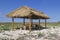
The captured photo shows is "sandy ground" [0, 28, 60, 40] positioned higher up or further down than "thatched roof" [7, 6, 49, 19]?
further down

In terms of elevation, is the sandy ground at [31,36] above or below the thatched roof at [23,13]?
below

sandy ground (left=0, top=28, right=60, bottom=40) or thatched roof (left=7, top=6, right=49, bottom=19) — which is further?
thatched roof (left=7, top=6, right=49, bottom=19)

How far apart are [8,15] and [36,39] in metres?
9.04

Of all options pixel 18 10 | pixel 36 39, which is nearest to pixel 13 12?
pixel 18 10

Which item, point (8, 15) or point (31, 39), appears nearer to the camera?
point (31, 39)

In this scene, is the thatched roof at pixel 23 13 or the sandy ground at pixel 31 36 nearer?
the sandy ground at pixel 31 36

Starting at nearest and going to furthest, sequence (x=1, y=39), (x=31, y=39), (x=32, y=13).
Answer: (x=1, y=39) < (x=31, y=39) < (x=32, y=13)

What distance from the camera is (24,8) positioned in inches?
888

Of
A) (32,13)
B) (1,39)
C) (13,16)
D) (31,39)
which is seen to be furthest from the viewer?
(13,16)

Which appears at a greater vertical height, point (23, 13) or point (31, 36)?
point (23, 13)

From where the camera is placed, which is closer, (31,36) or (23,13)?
(31,36)

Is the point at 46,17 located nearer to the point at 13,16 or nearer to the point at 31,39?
the point at 13,16

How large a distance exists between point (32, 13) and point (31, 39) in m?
6.90

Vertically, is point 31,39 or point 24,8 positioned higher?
point 24,8
